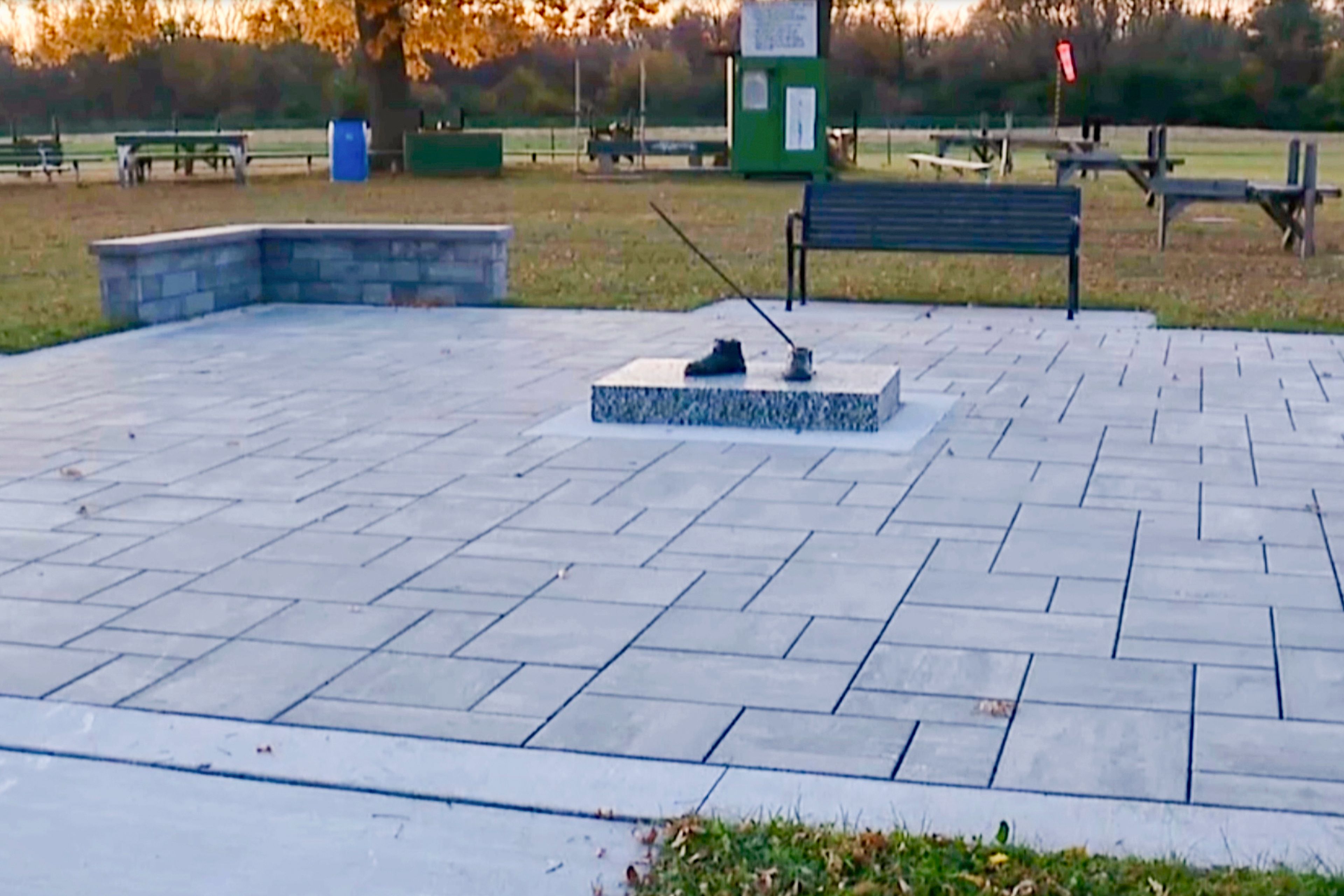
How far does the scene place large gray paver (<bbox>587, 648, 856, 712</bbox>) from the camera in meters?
4.02

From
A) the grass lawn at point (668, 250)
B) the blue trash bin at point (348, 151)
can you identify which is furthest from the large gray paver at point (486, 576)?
the blue trash bin at point (348, 151)

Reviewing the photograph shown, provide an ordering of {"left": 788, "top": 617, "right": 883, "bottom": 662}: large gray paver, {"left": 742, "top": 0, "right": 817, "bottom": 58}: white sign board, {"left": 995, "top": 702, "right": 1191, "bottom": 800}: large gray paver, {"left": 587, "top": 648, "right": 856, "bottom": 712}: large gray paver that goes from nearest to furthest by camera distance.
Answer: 1. {"left": 995, "top": 702, "right": 1191, "bottom": 800}: large gray paver
2. {"left": 587, "top": 648, "right": 856, "bottom": 712}: large gray paver
3. {"left": 788, "top": 617, "right": 883, "bottom": 662}: large gray paver
4. {"left": 742, "top": 0, "right": 817, "bottom": 58}: white sign board

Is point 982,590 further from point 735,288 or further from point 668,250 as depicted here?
point 668,250

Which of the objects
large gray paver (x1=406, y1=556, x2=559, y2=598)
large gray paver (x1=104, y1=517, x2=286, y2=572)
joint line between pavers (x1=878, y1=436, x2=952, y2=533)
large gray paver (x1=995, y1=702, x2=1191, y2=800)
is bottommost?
large gray paver (x1=995, y1=702, x2=1191, y2=800)

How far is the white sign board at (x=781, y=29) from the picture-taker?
2891 cm

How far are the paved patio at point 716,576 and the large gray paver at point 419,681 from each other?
0.01 meters

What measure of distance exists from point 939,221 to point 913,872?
8707mm

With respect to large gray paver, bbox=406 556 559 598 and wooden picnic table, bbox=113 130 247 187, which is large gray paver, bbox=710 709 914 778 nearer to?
large gray paver, bbox=406 556 559 598

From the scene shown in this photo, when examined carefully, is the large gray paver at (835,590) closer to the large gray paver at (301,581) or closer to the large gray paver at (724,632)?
the large gray paver at (724,632)

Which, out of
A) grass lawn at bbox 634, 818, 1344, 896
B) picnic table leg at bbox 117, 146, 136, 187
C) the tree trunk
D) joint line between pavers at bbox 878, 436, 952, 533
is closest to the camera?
grass lawn at bbox 634, 818, 1344, 896

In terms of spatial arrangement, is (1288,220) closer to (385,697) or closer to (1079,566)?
(1079,566)

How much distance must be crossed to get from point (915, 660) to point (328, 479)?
2761mm

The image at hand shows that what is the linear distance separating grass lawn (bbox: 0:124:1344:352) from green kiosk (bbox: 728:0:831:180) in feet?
2.67

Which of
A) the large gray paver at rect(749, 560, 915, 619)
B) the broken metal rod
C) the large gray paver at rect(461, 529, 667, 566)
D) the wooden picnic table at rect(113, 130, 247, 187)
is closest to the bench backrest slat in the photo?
the broken metal rod
